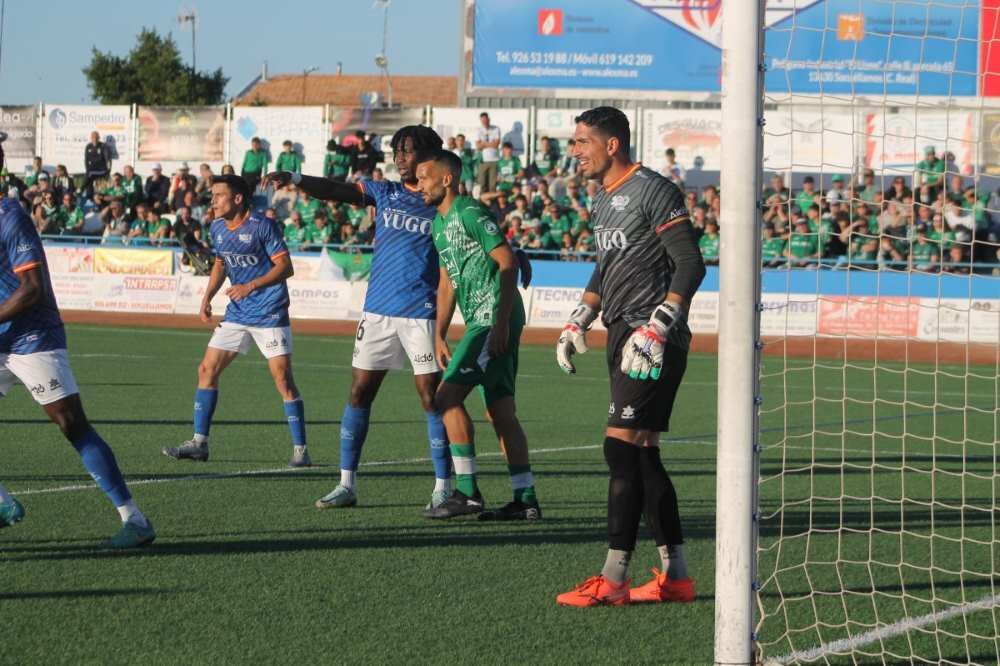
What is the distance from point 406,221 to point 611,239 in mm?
Answer: 2816

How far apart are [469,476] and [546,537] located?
33.9 inches

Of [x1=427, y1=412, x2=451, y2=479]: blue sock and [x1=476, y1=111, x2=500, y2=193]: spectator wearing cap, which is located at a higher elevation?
[x1=476, y1=111, x2=500, y2=193]: spectator wearing cap

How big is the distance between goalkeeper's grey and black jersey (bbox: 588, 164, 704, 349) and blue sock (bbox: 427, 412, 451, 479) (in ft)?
8.25

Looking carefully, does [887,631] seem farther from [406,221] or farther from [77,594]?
[406,221]

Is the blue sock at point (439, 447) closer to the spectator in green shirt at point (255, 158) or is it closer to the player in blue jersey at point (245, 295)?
the player in blue jersey at point (245, 295)

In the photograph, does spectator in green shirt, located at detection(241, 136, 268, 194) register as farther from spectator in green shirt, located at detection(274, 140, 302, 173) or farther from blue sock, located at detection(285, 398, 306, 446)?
blue sock, located at detection(285, 398, 306, 446)

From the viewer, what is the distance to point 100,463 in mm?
6977

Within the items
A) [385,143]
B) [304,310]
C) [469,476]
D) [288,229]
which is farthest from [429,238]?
[385,143]

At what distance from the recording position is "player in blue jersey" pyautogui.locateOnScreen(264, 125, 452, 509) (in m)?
8.73

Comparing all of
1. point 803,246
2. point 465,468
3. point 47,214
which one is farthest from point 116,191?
point 465,468

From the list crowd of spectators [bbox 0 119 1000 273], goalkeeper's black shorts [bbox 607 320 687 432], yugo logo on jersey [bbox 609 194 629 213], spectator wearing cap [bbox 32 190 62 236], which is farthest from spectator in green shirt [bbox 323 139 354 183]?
goalkeeper's black shorts [bbox 607 320 687 432]

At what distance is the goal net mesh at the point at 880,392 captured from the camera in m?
5.95

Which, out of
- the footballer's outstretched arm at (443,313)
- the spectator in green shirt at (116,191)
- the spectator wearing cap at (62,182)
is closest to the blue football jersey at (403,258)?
the footballer's outstretched arm at (443,313)

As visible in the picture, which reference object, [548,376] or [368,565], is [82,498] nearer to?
[368,565]
